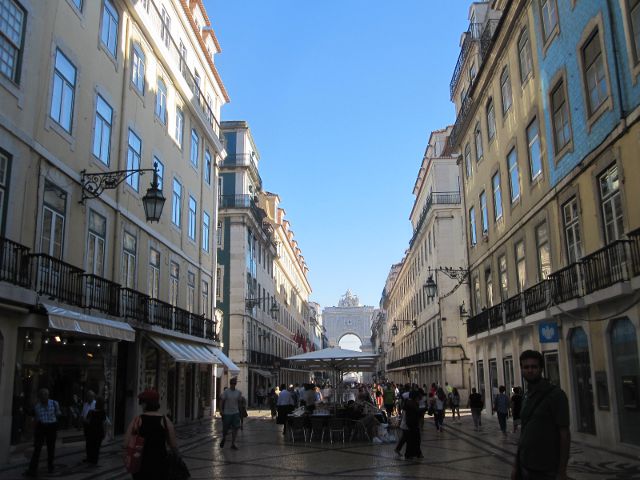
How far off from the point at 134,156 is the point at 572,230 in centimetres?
1236

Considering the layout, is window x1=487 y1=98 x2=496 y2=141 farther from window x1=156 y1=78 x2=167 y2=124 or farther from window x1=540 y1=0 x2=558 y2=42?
window x1=156 y1=78 x2=167 y2=124

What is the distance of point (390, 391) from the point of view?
24891 mm

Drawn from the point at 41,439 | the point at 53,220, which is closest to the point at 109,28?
the point at 53,220

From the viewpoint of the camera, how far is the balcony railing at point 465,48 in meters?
26.5

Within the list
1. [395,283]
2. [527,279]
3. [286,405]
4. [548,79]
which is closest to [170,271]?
[286,405]

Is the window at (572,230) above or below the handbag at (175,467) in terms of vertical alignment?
above

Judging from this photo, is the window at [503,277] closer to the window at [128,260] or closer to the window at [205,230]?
the window at [128,260]

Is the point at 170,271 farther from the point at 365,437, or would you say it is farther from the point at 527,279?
the point at 527,279

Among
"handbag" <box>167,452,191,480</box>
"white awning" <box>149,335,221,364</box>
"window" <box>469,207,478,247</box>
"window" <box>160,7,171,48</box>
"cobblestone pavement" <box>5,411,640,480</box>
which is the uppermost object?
"window" <box>160,7,171,48</box>

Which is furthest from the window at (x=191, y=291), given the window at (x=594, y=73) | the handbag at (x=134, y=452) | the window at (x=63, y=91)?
the handbag at (x=134, y=452)

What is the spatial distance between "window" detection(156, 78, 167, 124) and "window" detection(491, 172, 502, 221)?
466 inches

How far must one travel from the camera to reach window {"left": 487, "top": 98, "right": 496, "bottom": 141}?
22.8m

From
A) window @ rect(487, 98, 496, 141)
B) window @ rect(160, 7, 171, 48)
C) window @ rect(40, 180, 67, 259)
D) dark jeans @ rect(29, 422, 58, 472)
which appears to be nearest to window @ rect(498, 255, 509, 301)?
window @ rect(487, 98, 496, 141)

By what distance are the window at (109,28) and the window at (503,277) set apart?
14125mm
